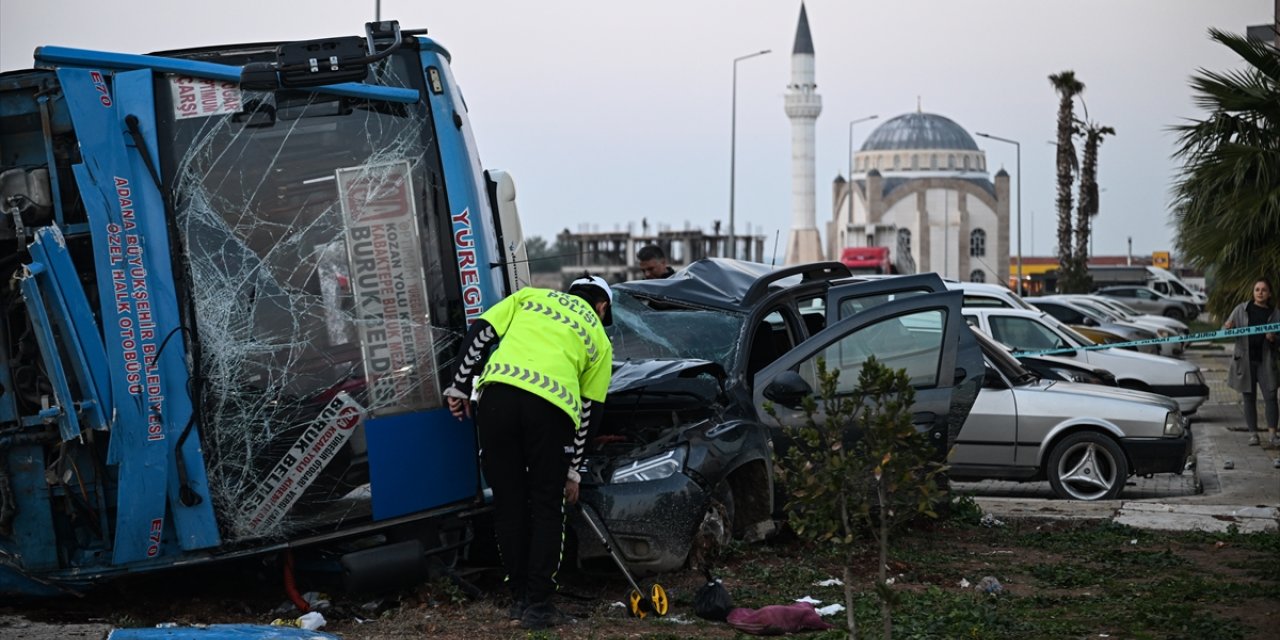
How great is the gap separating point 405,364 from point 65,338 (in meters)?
1.42

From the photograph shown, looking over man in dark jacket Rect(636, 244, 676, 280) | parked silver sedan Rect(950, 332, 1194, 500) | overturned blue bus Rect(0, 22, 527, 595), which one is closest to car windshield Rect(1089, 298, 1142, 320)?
parked silver sedan Rect(950, 332, 1194, 500)

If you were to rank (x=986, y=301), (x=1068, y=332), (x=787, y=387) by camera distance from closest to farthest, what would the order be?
(x=787, y=387)
(x=1068, y=332)
(x=986, y=301)

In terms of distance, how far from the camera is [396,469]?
672 centimetres

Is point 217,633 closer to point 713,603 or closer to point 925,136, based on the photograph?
point 713,603

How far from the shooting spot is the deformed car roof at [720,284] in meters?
9.19

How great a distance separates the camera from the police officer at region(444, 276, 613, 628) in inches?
259

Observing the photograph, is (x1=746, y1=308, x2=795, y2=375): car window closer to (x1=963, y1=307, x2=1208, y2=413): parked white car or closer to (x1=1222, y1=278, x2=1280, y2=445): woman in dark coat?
(x1=1222, y1=278, x2=1280, y2=445): woman in dark coat

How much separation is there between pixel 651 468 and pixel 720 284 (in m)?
2.37

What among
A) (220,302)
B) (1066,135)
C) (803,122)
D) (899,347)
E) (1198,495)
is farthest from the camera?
(803,122)

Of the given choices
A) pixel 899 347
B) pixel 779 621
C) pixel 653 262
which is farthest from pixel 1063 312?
pixel 779 621

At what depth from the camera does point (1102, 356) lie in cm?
1800

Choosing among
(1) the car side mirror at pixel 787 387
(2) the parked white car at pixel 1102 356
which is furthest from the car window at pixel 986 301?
(1) the car side mirror at pixel 787 387

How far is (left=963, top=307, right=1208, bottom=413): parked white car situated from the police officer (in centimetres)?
1106

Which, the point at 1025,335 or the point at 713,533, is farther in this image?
the point at 1025,335
